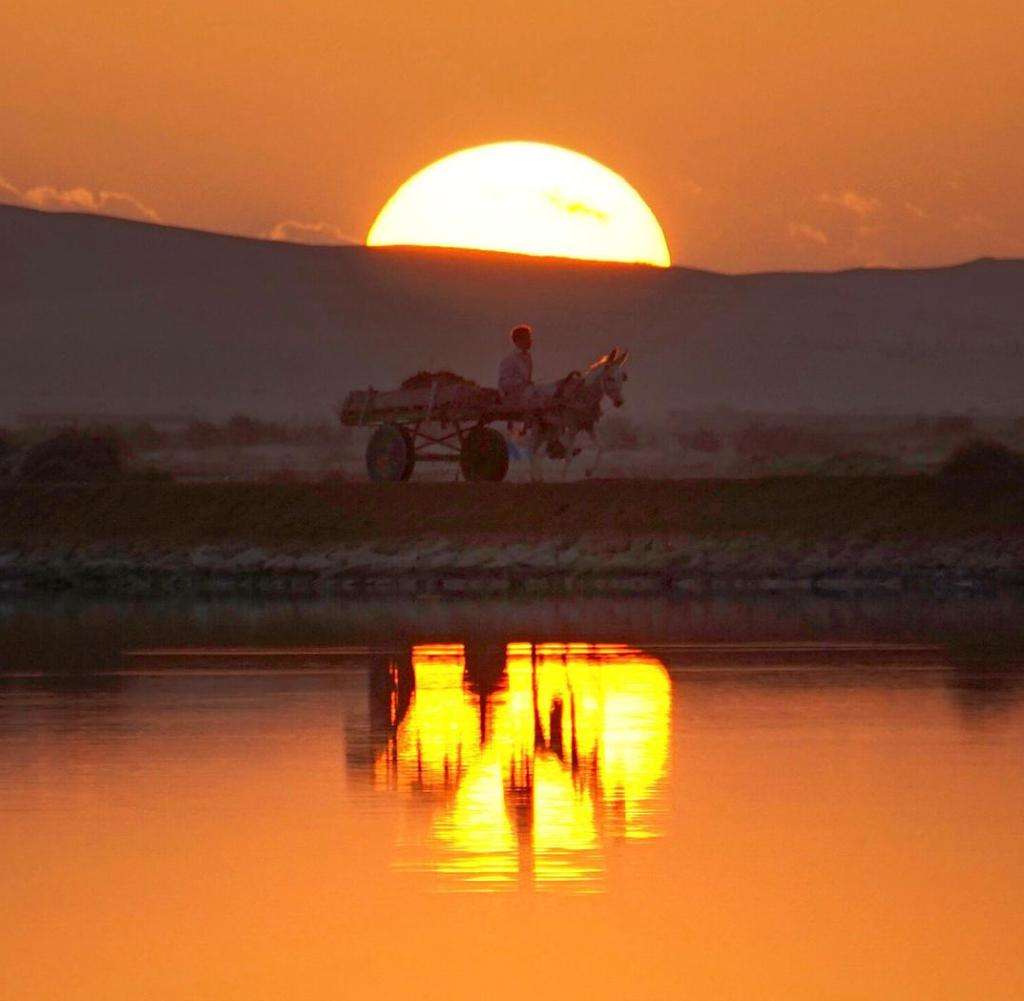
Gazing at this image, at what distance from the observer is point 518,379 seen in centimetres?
3591

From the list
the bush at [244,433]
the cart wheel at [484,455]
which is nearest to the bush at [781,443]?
the bush at [244,433]

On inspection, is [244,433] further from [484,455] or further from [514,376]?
[514,376]

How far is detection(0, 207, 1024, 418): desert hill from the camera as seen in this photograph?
4331 inches

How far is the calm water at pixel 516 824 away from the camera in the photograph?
34.3ft

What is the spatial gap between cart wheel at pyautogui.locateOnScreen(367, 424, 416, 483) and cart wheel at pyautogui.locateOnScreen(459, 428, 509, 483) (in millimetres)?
856

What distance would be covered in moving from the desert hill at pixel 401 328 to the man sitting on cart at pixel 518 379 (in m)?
65.8

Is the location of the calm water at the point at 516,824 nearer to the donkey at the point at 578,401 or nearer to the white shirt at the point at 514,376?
the donkey at the point at 578,401

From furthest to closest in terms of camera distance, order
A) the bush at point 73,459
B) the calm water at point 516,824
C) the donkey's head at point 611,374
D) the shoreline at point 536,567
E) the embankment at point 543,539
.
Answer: the bush at point 73,459, the donkey's head at point 611,374, the embankment at point 543,539, the shoreline at point 536,567, the calm water at point 516,824

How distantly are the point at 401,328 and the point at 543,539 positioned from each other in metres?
83.3

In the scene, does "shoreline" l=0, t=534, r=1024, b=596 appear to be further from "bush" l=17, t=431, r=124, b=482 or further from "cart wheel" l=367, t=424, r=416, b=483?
"bush" l=17, t=431, r=124, b=482

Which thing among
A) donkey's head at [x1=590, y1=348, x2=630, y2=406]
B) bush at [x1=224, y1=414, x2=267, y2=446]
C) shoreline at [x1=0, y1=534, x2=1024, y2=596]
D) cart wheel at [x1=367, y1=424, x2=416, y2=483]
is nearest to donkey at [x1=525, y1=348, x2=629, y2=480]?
donkey's head at [x1=590, y1=348, x2=630, y2=406]

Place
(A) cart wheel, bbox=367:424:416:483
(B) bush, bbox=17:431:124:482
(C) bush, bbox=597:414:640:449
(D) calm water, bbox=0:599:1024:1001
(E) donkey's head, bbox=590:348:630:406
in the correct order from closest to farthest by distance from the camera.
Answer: (D) calm water, bbox=0:599:1024:1001, (E) donkey's head, bbox=590:348:630:406, (A) cart wheel, bbox=367:424:416:483, (B) bush, bbox=17:431:124:482, (C) bush, bbox=597:414:640:449

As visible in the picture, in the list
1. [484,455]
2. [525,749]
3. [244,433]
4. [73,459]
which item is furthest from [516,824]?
[244,433]

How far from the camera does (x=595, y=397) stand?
116 feet
